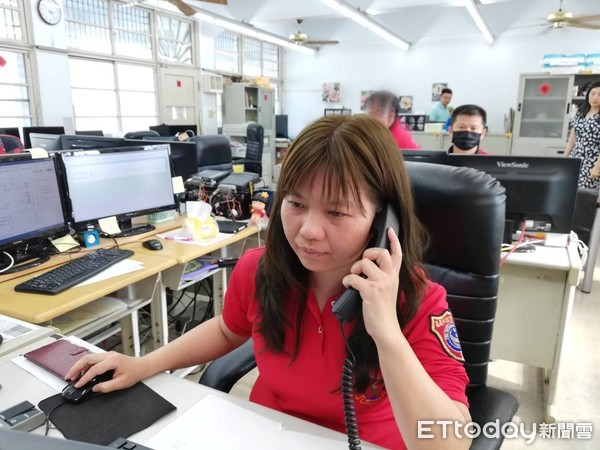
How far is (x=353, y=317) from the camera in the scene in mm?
793

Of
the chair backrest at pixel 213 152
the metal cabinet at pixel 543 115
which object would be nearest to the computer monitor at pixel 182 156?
the chair backrest at pixel 213 152

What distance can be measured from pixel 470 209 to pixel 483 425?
503mm

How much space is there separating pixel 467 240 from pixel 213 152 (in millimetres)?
3508

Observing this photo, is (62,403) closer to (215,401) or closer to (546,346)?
(215,401)

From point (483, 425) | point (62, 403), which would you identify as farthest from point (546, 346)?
point (62, 403)

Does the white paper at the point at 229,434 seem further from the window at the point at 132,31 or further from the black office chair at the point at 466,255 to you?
the window at the point at 132,31

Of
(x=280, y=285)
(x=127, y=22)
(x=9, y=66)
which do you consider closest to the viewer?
(x=280, y=285)

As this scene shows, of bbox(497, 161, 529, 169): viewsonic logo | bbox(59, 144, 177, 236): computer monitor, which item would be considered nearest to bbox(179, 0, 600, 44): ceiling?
bbox(59, 144, 177, 236): computer monitor

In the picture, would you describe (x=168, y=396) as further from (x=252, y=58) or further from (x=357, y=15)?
(x=252, y=58)

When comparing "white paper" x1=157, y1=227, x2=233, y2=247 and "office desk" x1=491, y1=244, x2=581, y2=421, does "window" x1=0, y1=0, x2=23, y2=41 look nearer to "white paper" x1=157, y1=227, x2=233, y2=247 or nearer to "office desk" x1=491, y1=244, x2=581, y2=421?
"white paper" x1=157, y1=227, x2=233, y2=247

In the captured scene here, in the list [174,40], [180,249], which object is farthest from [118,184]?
[174,40]

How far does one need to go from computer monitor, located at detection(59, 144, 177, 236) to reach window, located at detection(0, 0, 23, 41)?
450 cm

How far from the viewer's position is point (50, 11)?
5.72 metres

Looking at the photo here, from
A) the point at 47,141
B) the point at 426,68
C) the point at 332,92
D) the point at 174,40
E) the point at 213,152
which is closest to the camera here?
the point at 47,141
